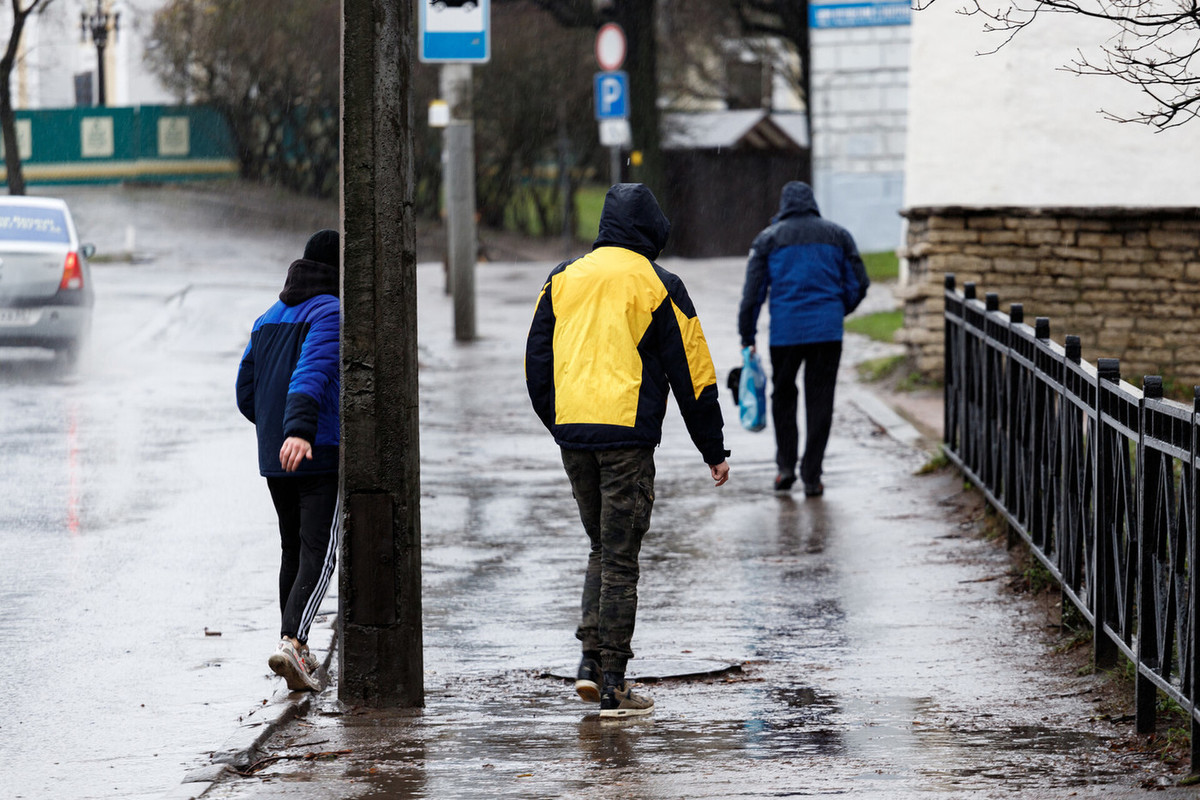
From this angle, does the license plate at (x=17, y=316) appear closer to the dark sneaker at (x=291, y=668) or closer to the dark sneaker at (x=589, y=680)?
Result: the dark sneaker at (x=291, y=668)

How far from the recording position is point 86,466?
36.7 ft

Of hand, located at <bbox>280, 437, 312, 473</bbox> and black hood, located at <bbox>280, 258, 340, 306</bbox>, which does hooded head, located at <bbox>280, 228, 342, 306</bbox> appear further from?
hand, located at <bbox>280, 437, 312, 473</bbox>

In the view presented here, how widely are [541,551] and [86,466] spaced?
→ 12.4ft

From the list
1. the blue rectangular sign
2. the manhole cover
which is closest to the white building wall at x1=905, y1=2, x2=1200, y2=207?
the blue rectangular sign

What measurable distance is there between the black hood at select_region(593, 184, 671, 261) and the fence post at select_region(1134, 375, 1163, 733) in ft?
5.59

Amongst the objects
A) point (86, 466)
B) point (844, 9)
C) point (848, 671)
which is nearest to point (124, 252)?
point (844, 9)

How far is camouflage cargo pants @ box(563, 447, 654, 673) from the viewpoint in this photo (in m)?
5.79

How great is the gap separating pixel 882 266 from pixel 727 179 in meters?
7.46

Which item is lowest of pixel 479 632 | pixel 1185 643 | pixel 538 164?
pixel 479 632

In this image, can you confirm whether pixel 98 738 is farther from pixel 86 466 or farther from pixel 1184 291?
pixel 1184 291

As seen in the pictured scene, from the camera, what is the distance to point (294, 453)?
5938 mm

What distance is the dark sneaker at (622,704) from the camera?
18.9 ft

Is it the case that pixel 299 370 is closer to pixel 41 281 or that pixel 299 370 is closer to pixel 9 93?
pixel 41 281

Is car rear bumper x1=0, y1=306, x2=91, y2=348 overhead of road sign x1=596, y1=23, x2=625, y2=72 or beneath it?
beneath
